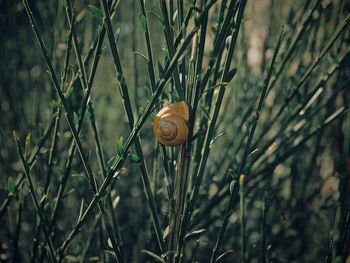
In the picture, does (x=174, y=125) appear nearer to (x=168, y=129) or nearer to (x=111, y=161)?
(x=168, y=129)

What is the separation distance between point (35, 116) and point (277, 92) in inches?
30.8

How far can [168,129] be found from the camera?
0.65m

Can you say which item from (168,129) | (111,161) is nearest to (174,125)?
(168,129)

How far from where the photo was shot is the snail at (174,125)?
67cm

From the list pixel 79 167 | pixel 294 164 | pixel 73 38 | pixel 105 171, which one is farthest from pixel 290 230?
pixel 73 38

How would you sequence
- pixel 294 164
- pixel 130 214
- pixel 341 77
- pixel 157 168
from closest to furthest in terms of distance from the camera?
1. pixel 157 168
2. pixel 341 77
3. pixel 294 164
4. pixel 130 214

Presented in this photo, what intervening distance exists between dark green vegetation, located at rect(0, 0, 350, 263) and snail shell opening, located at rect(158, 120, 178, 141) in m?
0.04

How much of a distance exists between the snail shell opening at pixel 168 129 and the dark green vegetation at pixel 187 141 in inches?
1.4

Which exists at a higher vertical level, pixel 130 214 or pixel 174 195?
pixel 174 195

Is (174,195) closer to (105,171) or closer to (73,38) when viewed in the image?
(105,171)

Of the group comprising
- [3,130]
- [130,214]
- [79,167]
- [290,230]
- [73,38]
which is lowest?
[130,214]

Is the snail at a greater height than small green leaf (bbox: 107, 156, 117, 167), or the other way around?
the snail

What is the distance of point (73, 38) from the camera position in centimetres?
72

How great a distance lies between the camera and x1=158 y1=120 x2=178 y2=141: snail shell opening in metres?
0.66
